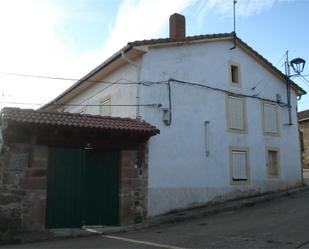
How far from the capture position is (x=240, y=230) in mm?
11719

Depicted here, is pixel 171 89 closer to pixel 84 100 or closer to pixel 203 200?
pixel 203 200

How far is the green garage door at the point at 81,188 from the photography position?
13.0m

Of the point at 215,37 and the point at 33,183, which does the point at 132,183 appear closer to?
the point at 33,183

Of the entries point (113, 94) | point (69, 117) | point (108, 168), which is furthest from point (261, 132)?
point (69, 117)

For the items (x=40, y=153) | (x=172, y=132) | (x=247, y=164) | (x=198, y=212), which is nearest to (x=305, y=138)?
(x=247, y=164)

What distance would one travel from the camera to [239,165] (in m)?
17.9

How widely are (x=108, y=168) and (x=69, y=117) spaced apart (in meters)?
2.08

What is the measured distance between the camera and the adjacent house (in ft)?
43.8

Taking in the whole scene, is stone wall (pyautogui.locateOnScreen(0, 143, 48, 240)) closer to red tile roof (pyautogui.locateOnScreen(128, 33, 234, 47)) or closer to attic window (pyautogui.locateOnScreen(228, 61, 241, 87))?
red tile roof (pyautogui.locateOnScreen(128, 33, 234, 47))

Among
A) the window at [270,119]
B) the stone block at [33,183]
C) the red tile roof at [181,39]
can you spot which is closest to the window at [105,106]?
the red tile roof at [181,39]

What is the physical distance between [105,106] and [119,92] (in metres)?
1.44

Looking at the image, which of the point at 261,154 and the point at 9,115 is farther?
the point at 261,154

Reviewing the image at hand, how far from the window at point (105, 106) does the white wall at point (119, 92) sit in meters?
0.17

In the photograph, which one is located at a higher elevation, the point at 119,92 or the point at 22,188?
the point at 119,92
